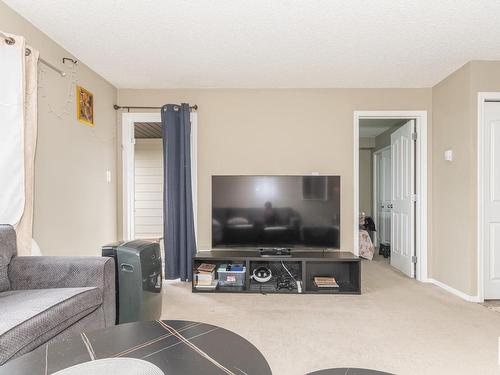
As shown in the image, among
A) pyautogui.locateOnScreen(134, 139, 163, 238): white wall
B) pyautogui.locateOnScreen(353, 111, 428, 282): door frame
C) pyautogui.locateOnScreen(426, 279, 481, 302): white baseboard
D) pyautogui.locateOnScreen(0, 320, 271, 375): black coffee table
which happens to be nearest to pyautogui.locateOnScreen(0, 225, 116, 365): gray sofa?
pyautogui.locateOnScreen(0, 320, 271, 375): black coffee table

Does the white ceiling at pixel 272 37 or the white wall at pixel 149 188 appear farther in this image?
the white wall at pixel 149 188

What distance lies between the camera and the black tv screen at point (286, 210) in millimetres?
3199

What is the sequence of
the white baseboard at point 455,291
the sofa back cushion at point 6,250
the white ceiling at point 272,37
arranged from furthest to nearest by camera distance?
1. the white baseboard at point 455,291
2. the white ceiling at point 272,37
3. the sofa back cushion at point 6,250

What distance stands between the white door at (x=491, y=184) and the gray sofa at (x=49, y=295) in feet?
11.5

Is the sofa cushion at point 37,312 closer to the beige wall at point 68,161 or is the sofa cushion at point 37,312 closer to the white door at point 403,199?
the beige wall at point 68,161

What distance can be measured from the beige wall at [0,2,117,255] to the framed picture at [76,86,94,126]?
6 centimetres

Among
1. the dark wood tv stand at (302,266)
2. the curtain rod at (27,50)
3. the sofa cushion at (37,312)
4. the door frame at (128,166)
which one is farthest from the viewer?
the door frame at (128,166)

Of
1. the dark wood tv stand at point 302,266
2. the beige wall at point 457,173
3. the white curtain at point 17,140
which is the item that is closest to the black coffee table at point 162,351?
the white curtain at point 17,140

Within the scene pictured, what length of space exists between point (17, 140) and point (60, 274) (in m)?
0.98

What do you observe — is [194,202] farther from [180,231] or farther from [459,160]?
[459,160]

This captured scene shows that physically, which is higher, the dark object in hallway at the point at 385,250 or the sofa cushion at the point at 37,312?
the sofa cushion at the point at 37,312

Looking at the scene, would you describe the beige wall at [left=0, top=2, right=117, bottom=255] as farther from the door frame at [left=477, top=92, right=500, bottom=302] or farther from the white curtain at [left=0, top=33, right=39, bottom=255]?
the door frame at [left=477, top=92, right=500, bottom=302]

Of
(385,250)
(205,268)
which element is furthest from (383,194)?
(205,268)

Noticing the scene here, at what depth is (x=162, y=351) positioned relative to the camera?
104 cm
